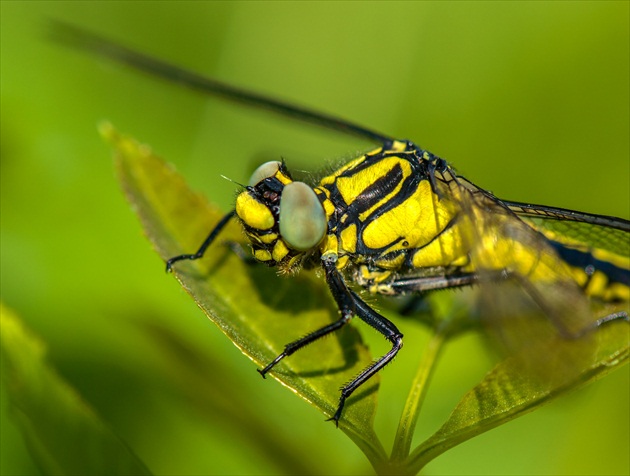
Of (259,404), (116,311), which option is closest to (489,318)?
(259,404)

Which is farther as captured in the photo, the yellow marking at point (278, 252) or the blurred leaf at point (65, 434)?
the yellow marking at point (278, 252)

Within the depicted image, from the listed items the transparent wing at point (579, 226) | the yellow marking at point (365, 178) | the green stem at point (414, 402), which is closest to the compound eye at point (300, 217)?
the yellow marking at point (365, 178)

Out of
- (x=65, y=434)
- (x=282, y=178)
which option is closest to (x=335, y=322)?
(x=282, y=178)

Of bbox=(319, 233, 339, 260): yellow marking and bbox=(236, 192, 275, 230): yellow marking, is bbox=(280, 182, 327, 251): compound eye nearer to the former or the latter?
bbox=(236, 192, 275, 230): yellow marking

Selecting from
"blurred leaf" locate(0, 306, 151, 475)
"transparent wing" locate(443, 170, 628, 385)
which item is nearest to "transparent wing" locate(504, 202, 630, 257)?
"transparent wing" locate(443, 170, 628, 385)

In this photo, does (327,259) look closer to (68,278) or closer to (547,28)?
(68,278)

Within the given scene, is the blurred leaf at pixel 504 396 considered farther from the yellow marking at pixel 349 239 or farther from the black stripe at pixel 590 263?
the black stripe at pixel 590 263
